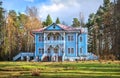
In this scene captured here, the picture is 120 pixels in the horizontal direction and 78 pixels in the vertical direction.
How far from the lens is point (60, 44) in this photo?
270 ft

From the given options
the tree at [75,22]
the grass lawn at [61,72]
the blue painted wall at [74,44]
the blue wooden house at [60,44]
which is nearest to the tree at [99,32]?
the tree at [75,22]

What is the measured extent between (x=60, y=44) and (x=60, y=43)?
9.0 inches

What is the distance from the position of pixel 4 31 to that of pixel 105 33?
2754cm

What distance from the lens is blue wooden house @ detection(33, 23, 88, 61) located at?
81312 millimetres

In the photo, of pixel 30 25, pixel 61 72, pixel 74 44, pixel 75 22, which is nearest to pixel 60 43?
pixel 74 44

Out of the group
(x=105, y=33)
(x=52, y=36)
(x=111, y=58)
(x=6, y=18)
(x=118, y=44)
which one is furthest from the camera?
(x=105, y=33)

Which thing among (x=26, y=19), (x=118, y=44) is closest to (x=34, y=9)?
(x=26, y=19)

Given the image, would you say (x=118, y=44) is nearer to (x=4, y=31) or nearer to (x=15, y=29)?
(x=4, y=31)

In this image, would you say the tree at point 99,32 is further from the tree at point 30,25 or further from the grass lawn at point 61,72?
the grass lawn at point 61,72

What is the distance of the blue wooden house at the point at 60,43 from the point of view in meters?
81.3

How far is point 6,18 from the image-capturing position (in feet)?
288

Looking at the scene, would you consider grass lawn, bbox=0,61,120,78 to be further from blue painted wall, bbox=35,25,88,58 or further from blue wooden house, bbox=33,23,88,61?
blue painted wall, bbox=35,25,88,58

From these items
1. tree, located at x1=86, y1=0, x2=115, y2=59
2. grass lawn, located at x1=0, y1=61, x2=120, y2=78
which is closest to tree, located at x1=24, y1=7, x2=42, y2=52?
tree, located at x1=86, y1=0, x2=115, y2=59

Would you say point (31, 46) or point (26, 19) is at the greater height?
point (26, 19)
